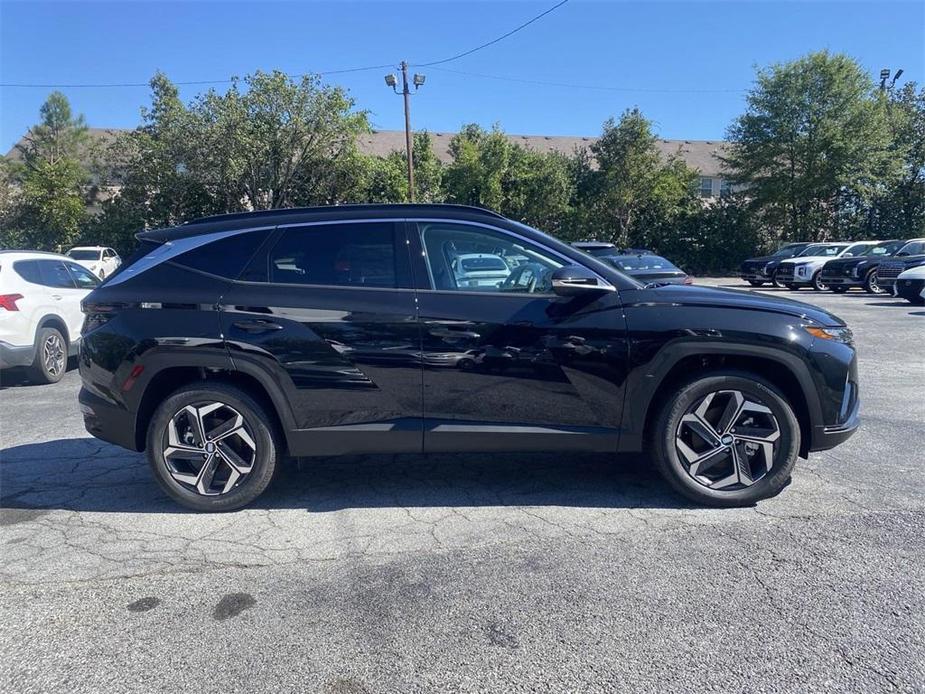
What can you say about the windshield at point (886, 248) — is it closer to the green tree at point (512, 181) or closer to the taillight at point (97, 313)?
the green tree at point (512, 181)

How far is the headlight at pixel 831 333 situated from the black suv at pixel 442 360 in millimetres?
16

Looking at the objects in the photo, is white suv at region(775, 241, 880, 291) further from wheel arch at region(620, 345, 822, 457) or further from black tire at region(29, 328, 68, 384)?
black tire at region(29, 328, 68, 384)

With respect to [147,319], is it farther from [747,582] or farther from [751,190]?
[751,190]

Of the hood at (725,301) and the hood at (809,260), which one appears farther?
the hood at (809,260)

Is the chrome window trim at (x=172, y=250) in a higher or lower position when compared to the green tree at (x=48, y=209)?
lower

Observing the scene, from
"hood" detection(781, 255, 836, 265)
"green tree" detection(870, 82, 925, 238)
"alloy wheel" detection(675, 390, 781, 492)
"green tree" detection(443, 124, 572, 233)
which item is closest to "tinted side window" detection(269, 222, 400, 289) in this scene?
"alloy wheel" detection(675, 390, 781, 492)

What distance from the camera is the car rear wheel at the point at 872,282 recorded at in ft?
65.2

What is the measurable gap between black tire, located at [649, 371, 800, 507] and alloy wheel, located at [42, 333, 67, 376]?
25.5 ft

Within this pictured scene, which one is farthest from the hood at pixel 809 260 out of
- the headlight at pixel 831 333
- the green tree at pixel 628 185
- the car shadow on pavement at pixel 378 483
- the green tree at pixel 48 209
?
the green tree at pixel 48 209

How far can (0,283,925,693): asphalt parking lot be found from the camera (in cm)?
278

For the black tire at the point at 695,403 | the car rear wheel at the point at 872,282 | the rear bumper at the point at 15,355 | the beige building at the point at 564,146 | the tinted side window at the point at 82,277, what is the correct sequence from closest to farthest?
1. the black tire at the point at 695,403
2. the rear bumper at the point at 15,355
3. the tinted side window at the point at 82,277
4. the car rear wheel at the point at 872,282
5. the beige building at the point at 564,146

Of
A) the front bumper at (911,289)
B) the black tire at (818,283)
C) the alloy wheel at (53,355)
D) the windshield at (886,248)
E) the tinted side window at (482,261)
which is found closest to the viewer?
the tinted side window at (482,261)

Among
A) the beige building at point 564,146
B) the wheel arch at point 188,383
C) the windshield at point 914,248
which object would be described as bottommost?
the wheel arch at point 188,383

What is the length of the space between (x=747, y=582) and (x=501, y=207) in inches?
1218
